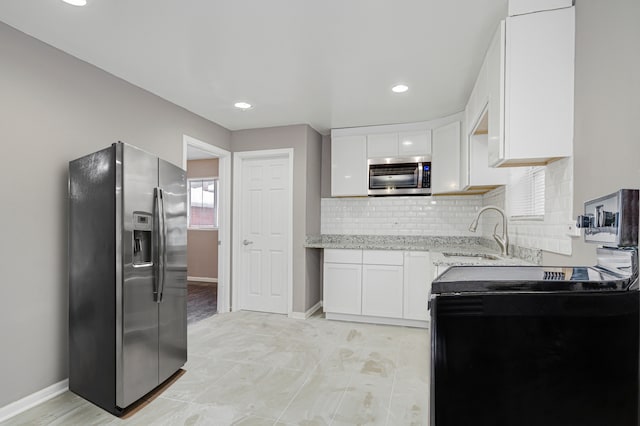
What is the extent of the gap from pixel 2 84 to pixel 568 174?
347 centimetres

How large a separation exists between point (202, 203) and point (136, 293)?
15.4ft

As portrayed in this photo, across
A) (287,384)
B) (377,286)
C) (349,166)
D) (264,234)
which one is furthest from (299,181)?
(287,384)

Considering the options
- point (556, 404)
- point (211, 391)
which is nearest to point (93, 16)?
point (211, 391)

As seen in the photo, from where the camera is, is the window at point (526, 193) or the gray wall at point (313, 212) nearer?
the window at point (526, 193)

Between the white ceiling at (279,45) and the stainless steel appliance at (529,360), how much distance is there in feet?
6.39

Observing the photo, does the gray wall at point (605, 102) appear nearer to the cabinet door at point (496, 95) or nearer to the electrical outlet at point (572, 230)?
the electrical outlet at point (572, 230)

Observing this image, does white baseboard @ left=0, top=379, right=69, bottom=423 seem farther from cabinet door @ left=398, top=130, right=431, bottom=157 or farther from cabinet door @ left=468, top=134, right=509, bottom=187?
cabinet door @ left=398, top=130, right=431, bottom=157

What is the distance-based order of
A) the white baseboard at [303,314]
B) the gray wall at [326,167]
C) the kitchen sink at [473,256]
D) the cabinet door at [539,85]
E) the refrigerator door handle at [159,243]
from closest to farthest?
the cabinet door at [539,85] → the refrigerator door handle at [159,243] → the kitchen sink at [473,256] → the white baseboard at [303,314] → the gray wall at [326,167]

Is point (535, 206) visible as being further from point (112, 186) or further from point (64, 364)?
point (64, 364)

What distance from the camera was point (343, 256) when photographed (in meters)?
4.21

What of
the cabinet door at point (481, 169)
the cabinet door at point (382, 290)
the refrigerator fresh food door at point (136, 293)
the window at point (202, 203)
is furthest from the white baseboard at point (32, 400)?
the window at point (202, 203)

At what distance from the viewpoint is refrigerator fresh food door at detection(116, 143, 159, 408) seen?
2.12 metres

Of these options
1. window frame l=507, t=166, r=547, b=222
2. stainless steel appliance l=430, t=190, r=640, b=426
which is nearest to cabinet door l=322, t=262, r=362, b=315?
window frame l=507, t=166, r=547, b=222

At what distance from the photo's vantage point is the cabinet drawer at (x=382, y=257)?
400 centimetres
